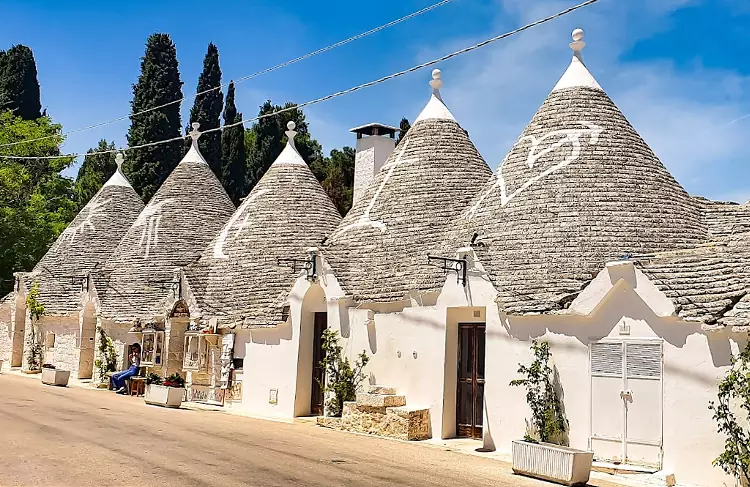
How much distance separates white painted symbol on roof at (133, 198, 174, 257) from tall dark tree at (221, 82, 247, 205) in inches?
706

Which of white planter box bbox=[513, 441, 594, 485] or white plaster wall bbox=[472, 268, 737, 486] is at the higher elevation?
white plaster wall bbox=[472, 268, 737, 486]

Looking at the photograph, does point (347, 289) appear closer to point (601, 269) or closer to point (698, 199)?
point (601, 269)

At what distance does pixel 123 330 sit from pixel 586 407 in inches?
716

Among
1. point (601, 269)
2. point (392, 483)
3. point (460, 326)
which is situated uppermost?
point (601, 269)

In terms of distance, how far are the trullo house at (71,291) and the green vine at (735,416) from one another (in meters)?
22.7

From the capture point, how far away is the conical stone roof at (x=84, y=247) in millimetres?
30016

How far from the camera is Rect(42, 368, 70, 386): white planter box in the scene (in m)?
24.5

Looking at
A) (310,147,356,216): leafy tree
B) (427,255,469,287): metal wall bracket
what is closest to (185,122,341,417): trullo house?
(427,255,469,287): metal wall bracket

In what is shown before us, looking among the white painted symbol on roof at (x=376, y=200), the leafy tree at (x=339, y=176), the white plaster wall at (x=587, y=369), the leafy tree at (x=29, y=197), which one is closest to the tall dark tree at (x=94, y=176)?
the leafy tree at (x=29, y=197)

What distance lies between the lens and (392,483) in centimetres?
959

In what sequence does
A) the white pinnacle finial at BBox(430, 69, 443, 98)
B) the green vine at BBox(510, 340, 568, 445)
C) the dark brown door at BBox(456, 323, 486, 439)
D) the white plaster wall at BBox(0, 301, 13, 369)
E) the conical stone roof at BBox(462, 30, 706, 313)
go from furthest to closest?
the white plaster wall at BBox(0, 301, 13, 369), the white pinnacle finial at BBox(430, 69, 443, 98), the dark brown door at BBox(456, 323, 486, 439), the conical stone roof at BBox(462, 30, 706, 313), the green vine at BBox(510, 340, 568, 445)

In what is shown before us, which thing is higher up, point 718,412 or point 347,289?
point 347,289

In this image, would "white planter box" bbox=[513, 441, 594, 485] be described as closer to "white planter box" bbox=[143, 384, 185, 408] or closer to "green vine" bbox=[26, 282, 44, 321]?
"white planter box" bbox=[143, 384, 185, 408]

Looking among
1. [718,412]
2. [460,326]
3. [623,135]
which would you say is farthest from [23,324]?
[718,412]
